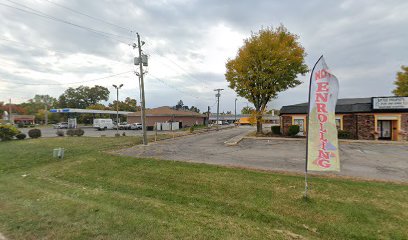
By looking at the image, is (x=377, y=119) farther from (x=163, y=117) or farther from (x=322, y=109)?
(x=163, y=117)

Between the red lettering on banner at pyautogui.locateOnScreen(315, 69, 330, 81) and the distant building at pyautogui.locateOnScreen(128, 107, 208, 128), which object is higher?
the red lettering on banner at pyautogui.locateOnScreen(315, 69, 330, 81)

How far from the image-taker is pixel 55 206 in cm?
575

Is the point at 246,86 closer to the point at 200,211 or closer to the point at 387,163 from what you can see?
the point at 387,163

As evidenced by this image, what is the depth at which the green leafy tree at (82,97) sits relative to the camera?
91.2 m

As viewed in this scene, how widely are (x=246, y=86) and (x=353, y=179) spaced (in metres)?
21.7

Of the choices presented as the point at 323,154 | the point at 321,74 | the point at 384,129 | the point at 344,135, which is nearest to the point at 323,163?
the point at 323,154

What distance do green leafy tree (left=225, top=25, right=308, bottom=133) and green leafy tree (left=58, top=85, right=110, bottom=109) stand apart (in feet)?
278

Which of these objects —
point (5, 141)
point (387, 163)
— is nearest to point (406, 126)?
point (387, 163)

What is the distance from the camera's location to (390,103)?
22.2 meters

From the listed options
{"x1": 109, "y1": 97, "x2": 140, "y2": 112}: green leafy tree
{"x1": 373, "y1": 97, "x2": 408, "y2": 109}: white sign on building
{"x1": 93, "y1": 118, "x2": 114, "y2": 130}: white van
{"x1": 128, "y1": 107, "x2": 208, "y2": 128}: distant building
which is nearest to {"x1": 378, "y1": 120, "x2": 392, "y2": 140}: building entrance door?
{"x1": 373, "y1": 97, "x2": 408, "y2": 109}: white sign on building

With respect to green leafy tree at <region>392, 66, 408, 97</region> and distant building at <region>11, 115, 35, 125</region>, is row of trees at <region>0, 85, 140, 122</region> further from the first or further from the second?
green leafy tree at <region>392, 66, 408, 97</region>

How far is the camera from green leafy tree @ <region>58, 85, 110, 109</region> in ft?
Result: 299

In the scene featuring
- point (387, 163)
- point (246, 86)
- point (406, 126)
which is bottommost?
point (387, 163)

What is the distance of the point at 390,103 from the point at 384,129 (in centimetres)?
288
